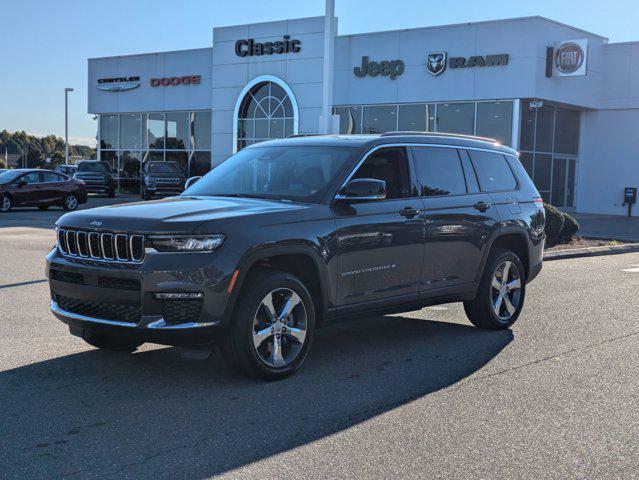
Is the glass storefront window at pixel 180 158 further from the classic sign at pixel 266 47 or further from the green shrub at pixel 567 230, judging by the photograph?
the green shrub at pixel 567 230

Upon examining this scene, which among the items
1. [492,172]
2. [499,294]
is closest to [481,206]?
[492,172]

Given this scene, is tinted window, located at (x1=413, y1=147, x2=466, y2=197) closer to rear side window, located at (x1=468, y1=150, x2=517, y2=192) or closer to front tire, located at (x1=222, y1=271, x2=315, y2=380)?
rear side window, located at (x1=468, y1=150, x2=517, y2=192)

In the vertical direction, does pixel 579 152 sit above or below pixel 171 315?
above

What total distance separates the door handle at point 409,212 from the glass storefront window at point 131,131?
36.8 metres

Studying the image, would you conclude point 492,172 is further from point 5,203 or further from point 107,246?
point 5,203

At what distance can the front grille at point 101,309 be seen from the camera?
5.32 meters

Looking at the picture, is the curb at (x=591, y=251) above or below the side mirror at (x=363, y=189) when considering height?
below

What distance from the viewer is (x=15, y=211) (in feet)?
88.6

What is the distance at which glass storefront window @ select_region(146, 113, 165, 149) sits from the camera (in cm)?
4066

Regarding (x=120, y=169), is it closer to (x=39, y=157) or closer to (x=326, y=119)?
(x=326, y=119)

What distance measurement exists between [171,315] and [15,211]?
936 inches

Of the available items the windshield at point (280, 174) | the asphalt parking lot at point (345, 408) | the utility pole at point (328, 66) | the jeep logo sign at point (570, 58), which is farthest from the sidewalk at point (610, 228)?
the windshield at point (280, 174)

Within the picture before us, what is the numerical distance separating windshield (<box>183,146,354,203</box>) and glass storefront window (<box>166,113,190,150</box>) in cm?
3330

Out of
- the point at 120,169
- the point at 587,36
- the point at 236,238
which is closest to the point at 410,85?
the point at 587,36
